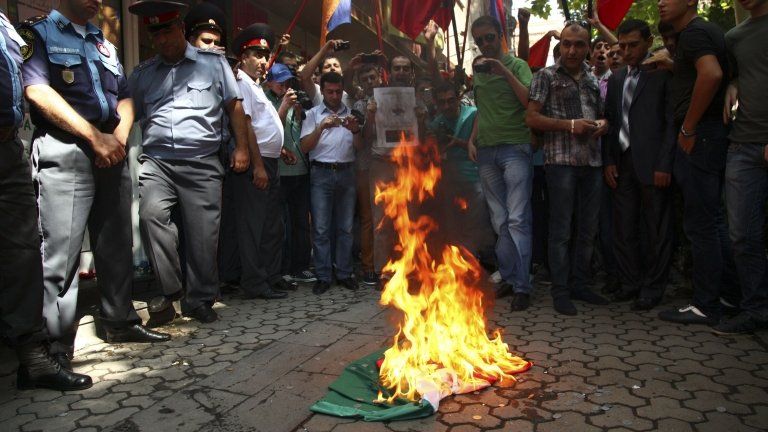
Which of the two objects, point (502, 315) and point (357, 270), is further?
point (357, 270)

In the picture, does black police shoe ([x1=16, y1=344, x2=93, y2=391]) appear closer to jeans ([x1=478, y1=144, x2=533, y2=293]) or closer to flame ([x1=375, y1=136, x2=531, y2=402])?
flame ([x1=375, y1=136, x2=531, y2=402])

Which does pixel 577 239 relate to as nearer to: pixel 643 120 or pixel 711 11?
pixel 643 120

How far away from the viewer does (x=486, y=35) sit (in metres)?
5.51

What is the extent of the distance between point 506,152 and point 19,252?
4.05 metres

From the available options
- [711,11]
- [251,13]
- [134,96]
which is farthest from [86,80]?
[711,11]

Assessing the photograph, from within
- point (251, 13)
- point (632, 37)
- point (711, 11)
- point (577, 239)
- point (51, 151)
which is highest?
point (251, 13)

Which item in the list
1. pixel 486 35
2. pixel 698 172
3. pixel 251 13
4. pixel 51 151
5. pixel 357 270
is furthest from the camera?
pixel 251 13

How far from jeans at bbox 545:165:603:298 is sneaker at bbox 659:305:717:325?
85 centimetres

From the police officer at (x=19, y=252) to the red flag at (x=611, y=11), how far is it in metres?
6.77

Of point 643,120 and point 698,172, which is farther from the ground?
point 643,120

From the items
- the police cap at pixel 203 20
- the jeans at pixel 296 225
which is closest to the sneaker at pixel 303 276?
the jeans at pixel 296 225

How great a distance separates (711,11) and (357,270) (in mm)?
6450

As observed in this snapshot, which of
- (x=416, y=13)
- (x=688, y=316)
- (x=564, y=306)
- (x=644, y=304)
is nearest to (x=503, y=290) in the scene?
(x=564, y=306)

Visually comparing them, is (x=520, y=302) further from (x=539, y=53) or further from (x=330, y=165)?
(x=539, y=53)
